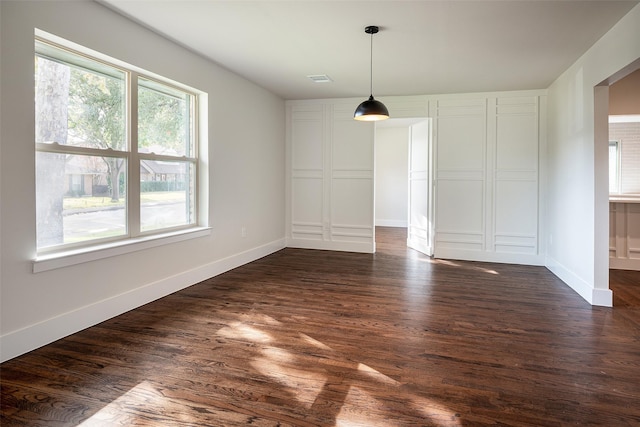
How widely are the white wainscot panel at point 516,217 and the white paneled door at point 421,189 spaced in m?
1.04

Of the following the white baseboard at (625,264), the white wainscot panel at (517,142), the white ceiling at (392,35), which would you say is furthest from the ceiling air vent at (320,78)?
the white baseboard at (625,264)

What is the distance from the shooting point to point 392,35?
367 centimetres

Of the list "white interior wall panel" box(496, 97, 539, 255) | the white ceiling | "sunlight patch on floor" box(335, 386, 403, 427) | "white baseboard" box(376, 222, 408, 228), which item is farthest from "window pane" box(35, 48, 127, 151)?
"white baseboard" box(376, 222, 408, 228)

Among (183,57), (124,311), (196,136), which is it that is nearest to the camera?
(124,311)

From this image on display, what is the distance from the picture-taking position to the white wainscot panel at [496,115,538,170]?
571 centimetres

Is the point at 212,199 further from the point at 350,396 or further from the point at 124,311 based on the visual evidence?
the point at 350,396

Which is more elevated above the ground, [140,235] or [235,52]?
[235,52]

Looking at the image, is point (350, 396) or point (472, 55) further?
point (472, 55)

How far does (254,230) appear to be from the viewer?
19.2 feet

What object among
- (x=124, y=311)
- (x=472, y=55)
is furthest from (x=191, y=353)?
(x=472, y=55)

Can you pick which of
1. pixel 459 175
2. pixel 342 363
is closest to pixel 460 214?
pixel 459 175

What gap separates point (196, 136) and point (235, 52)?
1.09 m

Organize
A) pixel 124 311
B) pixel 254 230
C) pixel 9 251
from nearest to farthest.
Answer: pixel 9 251, pixel 124 311, pixel 254 230

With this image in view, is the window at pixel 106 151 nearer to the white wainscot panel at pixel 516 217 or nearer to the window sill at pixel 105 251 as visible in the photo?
the window sill at pixel 105 251
